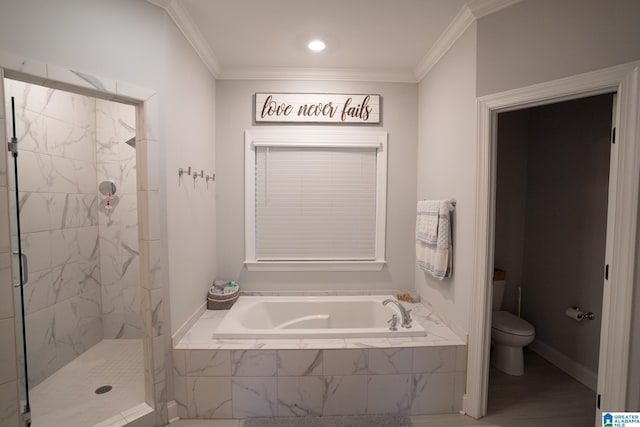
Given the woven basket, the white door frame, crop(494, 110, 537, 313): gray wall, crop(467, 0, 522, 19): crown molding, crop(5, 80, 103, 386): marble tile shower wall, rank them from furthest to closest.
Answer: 1. crop(494, 110, 537, 313): gray wall
2. the woven basket
3. crop(5, 80, 103, 386): marble tile shower wall
4. crop(467, 0, 522, 19): crown molding
5. the white door frame

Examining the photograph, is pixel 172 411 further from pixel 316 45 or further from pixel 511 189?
pixel 511 189

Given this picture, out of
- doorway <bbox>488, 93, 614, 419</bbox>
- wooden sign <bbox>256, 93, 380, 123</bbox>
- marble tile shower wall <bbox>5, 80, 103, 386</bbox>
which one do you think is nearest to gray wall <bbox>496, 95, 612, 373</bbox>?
doorway <bbox>488, 93, 614, 419</bbox>

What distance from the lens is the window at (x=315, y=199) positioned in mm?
2516

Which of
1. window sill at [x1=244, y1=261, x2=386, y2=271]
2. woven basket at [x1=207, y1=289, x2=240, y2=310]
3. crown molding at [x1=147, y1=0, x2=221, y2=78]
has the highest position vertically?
crown molding at [x1=147, y1=0, x2=221, y2=78]

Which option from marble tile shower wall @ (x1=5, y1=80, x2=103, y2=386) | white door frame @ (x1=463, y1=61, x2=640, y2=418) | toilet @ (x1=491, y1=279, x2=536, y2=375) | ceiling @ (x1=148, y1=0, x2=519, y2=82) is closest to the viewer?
white door frame @ (x1=463, y1=61, x2=640, y2=418)

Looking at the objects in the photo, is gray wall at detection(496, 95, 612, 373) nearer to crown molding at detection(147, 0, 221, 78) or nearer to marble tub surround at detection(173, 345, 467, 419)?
marble tub surround at detection(173, 345, 467, 419)

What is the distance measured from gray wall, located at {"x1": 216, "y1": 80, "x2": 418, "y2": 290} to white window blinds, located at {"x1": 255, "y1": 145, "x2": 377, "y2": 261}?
18cm

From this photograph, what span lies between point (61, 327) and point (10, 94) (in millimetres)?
1785

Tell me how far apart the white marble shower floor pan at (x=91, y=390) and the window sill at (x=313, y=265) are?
1.21 metres

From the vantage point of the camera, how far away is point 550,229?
245cm

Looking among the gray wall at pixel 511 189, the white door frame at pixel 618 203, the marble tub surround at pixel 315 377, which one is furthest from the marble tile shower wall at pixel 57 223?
the gray wall at pixel 511 189

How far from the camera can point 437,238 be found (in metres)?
2.02

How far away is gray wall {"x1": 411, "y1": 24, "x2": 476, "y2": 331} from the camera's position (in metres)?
1.77

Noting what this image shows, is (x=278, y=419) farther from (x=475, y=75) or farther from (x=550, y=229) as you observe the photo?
(x=550, y=229)
